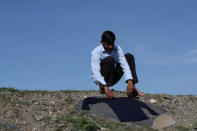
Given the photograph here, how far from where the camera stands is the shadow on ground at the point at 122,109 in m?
8.73

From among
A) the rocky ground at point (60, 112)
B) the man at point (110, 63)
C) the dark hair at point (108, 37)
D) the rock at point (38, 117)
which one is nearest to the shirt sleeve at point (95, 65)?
the man at point (110, 63)

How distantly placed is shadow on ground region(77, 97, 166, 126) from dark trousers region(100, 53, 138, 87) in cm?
55

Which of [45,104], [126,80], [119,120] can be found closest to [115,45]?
[126,80]

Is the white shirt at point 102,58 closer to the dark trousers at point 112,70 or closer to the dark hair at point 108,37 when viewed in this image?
the dark trousers at point 112,70

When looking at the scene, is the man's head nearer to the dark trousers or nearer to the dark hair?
the dark hair

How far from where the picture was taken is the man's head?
26.5ft

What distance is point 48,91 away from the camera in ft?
36.1

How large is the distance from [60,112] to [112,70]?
1.77 meters

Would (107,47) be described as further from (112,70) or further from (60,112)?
(60,112)

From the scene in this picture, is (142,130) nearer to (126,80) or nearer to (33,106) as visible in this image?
(126,80)

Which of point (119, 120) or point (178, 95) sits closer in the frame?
point (119, 120)

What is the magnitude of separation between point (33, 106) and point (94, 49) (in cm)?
229

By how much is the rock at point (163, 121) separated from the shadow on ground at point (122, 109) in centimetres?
13

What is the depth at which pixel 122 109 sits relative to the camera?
9.04m
